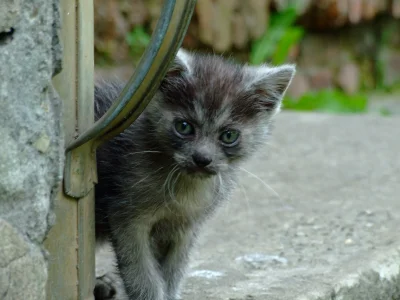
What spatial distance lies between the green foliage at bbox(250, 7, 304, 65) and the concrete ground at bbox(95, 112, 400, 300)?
1.38 meters

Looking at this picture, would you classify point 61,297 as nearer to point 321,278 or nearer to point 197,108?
point 197,108

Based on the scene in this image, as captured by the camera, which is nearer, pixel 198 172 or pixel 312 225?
pixel 198 172

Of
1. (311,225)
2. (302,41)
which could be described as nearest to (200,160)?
(311,225)

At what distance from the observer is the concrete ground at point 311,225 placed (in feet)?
11.8

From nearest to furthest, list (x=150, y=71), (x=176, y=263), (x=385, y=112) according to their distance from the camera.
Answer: (x=150, y=71)
(x=176, y=263)
(x=385, y=112)

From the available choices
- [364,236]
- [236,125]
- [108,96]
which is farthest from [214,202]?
[364,236]

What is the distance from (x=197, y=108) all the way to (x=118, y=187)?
439mm

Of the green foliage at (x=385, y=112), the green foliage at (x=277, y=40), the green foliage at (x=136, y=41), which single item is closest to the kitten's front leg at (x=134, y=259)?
the green foliage at (x=136, y=41)

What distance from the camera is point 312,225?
4.49 meters

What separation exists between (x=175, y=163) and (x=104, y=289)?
60cm

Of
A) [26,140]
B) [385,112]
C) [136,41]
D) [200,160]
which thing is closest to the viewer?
[26,140]

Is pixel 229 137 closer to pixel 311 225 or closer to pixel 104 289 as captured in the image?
pixel 104 289

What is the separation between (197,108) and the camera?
344cm

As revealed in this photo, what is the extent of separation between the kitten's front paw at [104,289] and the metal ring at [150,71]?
0.96 metres
